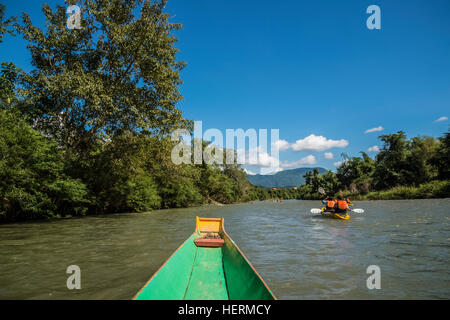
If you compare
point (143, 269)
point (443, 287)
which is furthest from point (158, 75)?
point (443, 287)

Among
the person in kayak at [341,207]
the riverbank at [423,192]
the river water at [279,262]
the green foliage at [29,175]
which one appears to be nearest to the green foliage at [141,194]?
the green foliage at [29,175]

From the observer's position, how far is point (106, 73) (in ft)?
56.9

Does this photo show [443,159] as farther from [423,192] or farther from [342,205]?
[342,205]

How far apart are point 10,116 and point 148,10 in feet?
35.5

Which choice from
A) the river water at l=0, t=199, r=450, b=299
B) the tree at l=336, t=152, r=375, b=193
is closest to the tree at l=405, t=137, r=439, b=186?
the tree at l=336, t=152, r=375, b=193

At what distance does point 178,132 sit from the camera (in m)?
19.1

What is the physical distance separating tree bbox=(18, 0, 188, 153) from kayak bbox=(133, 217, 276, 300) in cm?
1288

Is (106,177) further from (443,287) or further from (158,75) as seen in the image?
(443,287)

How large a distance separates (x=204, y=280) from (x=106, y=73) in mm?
17310

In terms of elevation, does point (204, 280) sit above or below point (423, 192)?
above

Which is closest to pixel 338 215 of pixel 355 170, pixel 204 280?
pixel 204 280

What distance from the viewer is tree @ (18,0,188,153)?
1566cm

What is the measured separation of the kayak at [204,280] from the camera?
3166mm

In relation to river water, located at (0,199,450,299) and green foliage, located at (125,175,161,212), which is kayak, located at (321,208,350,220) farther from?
green foliage, located at (125,175,161,212)
